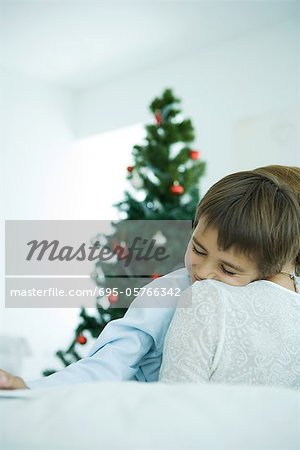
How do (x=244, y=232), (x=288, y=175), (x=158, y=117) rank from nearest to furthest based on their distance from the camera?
(x=244, y=232) < (x=288, y=175) < (x=158, y=117)

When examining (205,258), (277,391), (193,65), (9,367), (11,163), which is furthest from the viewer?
(11,163)

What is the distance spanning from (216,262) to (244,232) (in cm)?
7

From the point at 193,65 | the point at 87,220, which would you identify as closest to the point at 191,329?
the point at 193,65

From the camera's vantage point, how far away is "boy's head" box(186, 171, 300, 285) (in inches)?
42.7

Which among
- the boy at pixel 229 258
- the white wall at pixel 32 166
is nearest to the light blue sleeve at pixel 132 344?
the boy at pixel 229 258

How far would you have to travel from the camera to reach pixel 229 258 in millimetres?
1086

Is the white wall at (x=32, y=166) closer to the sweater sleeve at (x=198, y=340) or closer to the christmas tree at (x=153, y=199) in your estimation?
the christmas tree at (x=153, y=199)

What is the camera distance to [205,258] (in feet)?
3.64

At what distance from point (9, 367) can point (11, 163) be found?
2.03 meters

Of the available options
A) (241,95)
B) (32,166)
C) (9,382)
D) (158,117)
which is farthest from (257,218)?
(32,166)

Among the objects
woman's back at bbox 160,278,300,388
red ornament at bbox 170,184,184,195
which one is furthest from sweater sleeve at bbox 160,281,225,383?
red ornament at bbox 170,184,184,195

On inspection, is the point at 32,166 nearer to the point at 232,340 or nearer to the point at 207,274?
the point at 207,274

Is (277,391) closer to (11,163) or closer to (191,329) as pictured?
(191,329)

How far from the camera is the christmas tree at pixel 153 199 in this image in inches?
144
